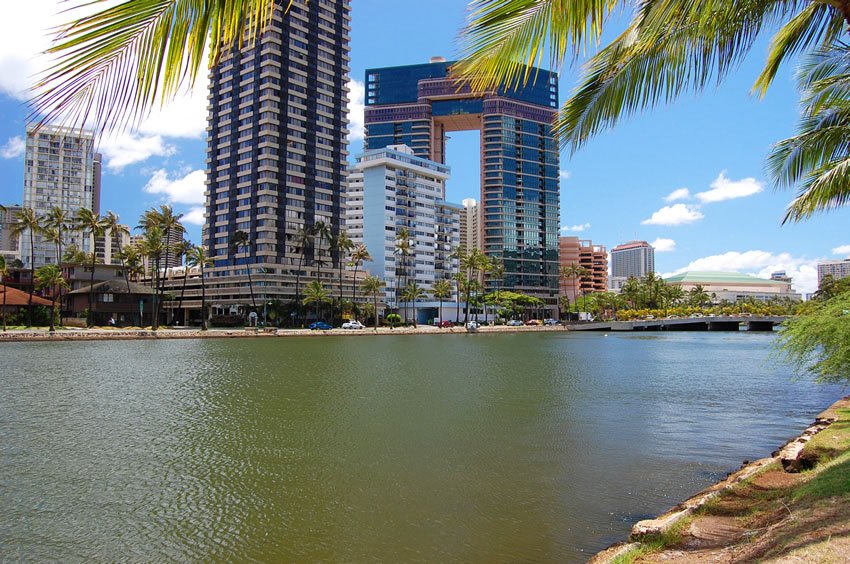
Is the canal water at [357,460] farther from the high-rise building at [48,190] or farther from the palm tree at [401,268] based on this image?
the high-rise building at [48,190]

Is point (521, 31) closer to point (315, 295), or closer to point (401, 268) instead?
point (315, 295)

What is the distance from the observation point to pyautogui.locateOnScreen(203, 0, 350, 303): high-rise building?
119 meters

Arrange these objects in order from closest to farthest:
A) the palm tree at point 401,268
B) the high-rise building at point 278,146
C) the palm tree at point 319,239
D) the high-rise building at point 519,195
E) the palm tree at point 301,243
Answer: the palm tree at point 301,243
the palm tree at point 319,239
the high-rise building at point 278,146
the palm tree at point 401,268
the high-rise building at point 519,195

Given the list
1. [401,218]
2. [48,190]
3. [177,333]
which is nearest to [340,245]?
[401,218]

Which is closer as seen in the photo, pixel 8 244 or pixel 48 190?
pixel 48 190

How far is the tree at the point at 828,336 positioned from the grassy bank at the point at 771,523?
279 centimetres

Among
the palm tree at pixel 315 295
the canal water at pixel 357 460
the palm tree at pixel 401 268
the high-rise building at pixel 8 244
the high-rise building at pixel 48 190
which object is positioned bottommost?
the canal water at pixel 357 460

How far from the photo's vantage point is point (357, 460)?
56.0 feet

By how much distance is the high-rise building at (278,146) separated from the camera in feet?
390

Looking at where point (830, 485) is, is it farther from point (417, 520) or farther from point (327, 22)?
point (327, 22)


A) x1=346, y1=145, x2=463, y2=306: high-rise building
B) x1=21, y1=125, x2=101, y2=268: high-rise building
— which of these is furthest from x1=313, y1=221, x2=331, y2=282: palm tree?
x1=21, y1=125, x2=101, y2=268: high-rise building

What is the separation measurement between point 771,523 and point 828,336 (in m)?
8.55

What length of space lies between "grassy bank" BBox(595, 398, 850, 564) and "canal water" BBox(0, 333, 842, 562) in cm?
216

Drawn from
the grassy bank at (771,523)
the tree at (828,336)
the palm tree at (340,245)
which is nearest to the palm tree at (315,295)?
the palm tree at (340,245)
